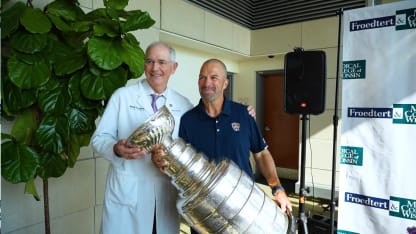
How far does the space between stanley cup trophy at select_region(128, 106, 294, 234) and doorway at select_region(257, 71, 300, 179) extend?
425 centimetres

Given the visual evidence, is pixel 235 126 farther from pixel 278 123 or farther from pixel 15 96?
pixel 278 123

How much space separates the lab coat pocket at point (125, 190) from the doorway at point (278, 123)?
412cm

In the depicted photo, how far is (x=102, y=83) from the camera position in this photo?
1617 mm

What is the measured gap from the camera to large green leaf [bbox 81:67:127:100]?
1.60 m

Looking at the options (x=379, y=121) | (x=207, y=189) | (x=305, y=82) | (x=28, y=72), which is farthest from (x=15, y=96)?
(x=379, y=121)

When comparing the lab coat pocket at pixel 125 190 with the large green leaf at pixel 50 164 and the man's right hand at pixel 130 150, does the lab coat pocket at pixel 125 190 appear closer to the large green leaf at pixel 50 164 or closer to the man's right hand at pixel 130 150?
the man's right hand at pixel 130 150

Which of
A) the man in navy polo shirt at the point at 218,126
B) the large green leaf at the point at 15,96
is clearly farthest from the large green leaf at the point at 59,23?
the man in navy polo shirt at the point at 218,126

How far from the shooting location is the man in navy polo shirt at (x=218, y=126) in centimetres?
143

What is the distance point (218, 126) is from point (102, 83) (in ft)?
2.22

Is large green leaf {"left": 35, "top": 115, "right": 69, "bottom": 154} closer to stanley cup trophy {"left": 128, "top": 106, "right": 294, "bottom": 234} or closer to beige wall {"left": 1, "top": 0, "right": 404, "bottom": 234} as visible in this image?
beige wall {"left": 1, "top": 0, "right": 404, "bottom": 234}

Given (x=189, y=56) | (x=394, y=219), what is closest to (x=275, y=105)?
(x=189, y=56)

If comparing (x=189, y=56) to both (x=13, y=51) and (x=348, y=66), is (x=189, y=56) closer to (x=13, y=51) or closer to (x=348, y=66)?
(x=348, y=66)

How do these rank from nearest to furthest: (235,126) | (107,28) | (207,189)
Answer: (207,189) < (235,126) < (107,28)

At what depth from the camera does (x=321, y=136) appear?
4445 mm
